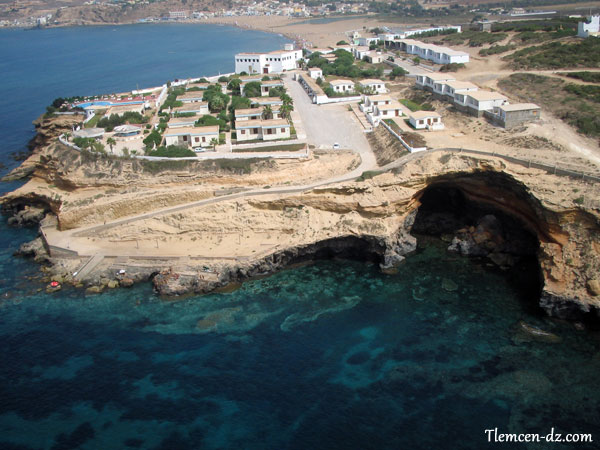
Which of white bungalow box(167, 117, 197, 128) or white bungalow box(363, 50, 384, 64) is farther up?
white bungalow box(363, 50, 384, 64)

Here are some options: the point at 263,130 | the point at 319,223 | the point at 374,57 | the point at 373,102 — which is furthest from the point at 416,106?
the point at 374,57

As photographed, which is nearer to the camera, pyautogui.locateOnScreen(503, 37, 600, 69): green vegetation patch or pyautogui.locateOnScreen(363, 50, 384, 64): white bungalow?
pyautogui.locateOnScreen(503, 37, 600, 69): green vegetation patch

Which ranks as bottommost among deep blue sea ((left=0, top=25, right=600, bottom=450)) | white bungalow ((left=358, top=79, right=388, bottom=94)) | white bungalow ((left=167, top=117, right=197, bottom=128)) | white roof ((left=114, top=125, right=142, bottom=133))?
deep blue sea ((left=0, top=25, right=600, bottom=450))

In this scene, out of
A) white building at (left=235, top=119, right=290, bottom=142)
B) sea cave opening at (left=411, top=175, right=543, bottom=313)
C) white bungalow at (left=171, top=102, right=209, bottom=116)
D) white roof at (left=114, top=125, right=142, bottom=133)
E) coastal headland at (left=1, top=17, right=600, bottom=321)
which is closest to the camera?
coastal headland at (left=1, top=17, right=600, bottom=321)

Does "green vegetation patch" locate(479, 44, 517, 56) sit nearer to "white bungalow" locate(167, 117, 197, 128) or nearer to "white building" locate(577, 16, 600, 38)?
"white building" locate(577, 16, 600, 38)

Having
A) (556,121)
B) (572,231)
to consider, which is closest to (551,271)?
(572,231)

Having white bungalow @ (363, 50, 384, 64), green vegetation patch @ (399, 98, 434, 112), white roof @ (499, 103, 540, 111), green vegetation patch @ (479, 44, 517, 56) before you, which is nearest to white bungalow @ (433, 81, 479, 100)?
green vegetation patch @ (399, 98, 434, 112)

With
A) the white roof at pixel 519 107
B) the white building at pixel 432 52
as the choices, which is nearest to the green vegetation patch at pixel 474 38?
the white building at pixel 432 52

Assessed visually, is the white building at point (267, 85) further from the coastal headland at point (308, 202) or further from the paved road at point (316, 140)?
the coastal headland at point (308, 202)
